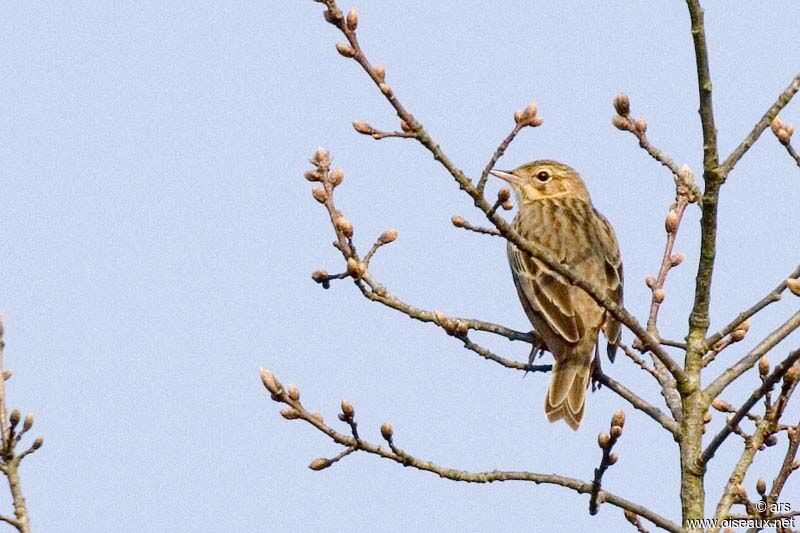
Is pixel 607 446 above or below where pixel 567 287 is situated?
below

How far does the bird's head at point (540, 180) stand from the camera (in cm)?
1198

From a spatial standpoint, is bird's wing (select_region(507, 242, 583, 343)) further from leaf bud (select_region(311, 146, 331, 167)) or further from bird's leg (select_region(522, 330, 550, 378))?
leaf bud (select_region(311, 146, 331, 167))

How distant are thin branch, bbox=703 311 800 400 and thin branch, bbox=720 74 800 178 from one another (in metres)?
0.93

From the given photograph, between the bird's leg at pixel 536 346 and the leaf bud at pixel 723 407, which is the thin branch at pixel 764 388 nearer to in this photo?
the leaf bud at pixel 723 407

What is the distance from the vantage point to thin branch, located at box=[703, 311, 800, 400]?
19.4 ft

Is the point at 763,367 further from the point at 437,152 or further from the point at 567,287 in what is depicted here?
the point at 567,287

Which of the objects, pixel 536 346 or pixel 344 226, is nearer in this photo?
pixel 344 226

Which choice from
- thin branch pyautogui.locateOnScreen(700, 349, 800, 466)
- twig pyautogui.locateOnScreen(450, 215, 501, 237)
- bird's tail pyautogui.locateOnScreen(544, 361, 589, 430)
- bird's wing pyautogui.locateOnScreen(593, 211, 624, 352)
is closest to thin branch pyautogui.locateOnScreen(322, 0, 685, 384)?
thin branch pyautogui.locateOnScreen(700, 349, 800, 466)

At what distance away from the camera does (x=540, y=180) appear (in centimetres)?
1205

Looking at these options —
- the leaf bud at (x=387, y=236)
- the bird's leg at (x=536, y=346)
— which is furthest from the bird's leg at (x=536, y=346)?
the leaf bud at (x=387, y=236)

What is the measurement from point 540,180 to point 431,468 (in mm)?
6568

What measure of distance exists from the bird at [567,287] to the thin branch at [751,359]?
1.71 metres

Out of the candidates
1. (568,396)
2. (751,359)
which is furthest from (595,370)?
(751,359)

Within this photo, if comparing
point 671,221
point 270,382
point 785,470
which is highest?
point 671,221
